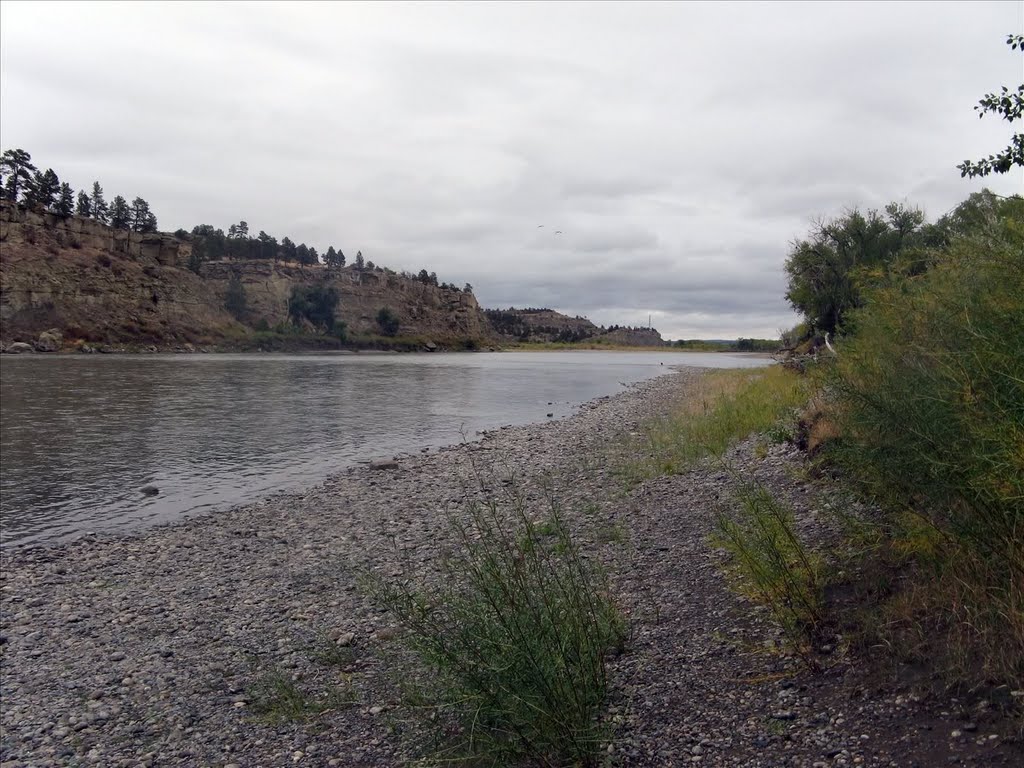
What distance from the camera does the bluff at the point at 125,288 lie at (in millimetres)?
91312

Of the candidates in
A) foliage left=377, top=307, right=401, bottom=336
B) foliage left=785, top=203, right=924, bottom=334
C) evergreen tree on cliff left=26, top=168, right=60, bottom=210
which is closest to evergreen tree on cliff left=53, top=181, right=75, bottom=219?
evergreen tree on cliff left=26, top=168, right=60, bottom=210

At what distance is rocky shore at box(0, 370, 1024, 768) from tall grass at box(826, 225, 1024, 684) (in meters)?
0.59

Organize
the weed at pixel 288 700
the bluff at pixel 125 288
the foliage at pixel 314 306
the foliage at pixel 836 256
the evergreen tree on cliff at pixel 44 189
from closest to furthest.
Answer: the weed at pixel 288 700 → the foliage at pixel 836 256 → the bluff at pixel 125 288 → the evergreen tree on cliff at pixel 44 189 → the foliage at pixel 314 306

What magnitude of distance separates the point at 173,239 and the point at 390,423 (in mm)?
108608

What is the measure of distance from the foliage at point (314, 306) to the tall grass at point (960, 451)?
473ft

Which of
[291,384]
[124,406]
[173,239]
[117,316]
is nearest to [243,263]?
[173,239]

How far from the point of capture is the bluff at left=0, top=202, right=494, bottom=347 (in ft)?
300

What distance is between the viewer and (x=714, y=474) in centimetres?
1241

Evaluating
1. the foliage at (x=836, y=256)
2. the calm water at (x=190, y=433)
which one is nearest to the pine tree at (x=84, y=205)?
the calm water at (x=190, y=433)

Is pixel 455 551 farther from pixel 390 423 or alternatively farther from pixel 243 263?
pixel 243 263

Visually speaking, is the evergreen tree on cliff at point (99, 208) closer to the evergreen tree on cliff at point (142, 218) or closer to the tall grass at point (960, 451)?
the evergreen tree on cliff at point (142, 218)

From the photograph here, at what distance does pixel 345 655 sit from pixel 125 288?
113448 millimetres

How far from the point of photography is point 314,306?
14350 centimetres

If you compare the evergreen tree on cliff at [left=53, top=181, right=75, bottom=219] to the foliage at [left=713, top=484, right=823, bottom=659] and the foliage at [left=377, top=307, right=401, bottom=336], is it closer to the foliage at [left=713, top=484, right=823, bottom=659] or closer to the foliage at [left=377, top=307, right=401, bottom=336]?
the foliage at [left=377, top=307, right=401, bottom=336]
